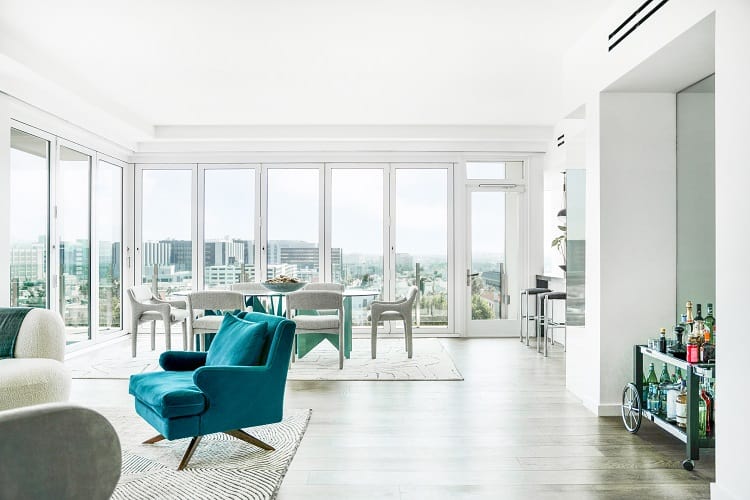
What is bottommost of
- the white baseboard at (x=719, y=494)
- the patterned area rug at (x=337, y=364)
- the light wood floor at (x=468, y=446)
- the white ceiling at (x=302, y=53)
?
the patterned area rug at (x=337, y=364)

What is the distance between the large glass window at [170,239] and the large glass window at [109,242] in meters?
0.36

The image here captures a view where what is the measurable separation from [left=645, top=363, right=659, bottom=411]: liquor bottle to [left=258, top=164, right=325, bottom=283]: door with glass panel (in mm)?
5105

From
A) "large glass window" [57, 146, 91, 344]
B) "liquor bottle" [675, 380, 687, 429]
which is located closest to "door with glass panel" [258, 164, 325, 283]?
"large glass window" [57, 146, 91, 344]

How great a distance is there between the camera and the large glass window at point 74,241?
645 centimetres

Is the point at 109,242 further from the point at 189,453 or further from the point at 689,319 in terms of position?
the point at 689,319

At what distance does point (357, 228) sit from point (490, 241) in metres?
1.90

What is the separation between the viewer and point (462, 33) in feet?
14.0

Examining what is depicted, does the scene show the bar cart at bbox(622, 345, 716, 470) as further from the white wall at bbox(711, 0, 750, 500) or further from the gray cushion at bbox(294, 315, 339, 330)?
the gray cushion at bbox(294, 315, 339, 330)

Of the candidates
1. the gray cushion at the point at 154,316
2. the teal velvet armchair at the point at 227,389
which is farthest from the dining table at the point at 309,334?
the teal velvet armchair at the point at 227,389

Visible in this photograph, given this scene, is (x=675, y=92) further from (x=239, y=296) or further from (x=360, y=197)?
(x=360, y=197)

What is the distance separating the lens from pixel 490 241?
8078 millimetres

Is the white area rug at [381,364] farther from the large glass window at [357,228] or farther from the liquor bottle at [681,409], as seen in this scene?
the liquor bottle at [681,409]

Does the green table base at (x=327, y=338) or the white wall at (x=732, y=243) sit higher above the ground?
the white wall at (x=732, y=243)

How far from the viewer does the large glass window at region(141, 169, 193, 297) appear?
8.18 meters
